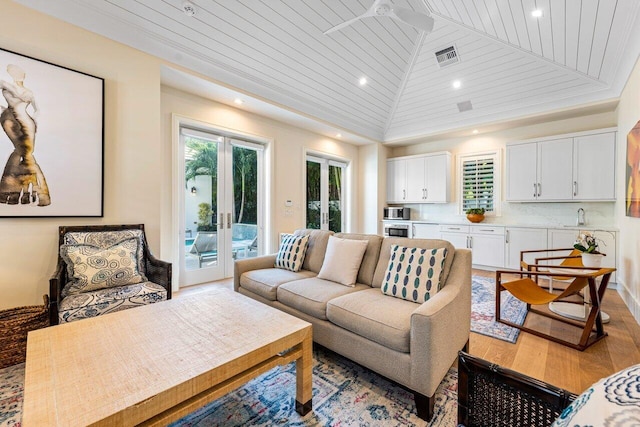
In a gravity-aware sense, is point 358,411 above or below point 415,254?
below

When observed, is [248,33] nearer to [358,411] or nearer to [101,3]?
[101,3]

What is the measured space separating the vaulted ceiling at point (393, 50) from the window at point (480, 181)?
858 mm

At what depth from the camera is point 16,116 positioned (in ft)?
7.34

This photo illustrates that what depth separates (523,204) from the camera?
506 cm

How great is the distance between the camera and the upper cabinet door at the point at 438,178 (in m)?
5.73

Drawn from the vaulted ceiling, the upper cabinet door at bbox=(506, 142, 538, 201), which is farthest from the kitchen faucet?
the vaulted ceiling

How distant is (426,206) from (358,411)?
534 centimetres

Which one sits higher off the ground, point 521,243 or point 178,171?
point 178,171

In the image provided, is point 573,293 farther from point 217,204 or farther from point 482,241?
point 217,204

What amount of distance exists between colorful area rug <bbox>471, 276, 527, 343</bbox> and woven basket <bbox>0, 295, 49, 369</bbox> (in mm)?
3585

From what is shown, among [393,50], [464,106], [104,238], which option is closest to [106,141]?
[104,238]

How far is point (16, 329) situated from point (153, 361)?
1.60 metres

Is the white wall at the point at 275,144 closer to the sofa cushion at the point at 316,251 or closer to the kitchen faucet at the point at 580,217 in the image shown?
the sofa cushion at the point at 316,251

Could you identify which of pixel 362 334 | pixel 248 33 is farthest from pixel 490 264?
pixel 248 33
